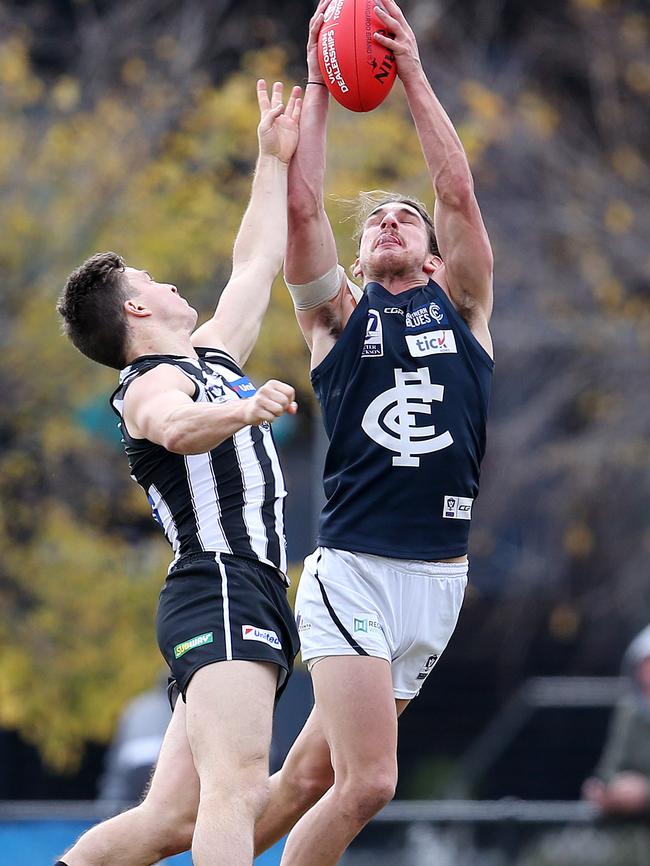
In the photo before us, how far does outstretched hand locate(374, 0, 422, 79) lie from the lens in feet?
19.3

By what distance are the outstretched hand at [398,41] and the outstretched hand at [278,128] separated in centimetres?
48

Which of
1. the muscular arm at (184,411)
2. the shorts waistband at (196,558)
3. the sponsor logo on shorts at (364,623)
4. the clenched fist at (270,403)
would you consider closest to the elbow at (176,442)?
the muscular arm at (184,411)

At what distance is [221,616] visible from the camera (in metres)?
5.20

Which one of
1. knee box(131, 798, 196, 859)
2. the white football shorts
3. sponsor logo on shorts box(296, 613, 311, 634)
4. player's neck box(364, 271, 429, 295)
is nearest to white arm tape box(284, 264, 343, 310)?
player's neck box(364, 271, 429, 295)

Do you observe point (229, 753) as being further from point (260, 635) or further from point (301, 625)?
point (301, 625)

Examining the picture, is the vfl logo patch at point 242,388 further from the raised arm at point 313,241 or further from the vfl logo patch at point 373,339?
the vfl logo patch at point 373,339

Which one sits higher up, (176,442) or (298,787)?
(176,442)

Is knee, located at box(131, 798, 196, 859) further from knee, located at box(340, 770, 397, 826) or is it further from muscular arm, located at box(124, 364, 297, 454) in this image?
muscular arm, located at box(124, 364, 297, 454)

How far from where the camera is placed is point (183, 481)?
542 centimetres

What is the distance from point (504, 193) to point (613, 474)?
346 centimetres

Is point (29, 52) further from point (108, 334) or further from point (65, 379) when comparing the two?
point (108, 334)

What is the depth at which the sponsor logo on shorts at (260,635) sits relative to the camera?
5.20 m

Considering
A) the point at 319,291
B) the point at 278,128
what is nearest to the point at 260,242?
the point at 319,291

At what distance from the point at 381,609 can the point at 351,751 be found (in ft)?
1.82
